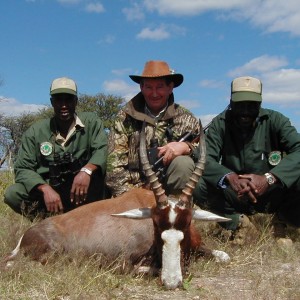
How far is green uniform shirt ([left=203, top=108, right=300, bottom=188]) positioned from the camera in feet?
20.1

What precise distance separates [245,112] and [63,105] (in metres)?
2.28

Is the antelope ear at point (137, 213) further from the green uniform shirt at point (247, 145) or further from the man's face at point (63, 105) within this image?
the man's face at point (63, 105)

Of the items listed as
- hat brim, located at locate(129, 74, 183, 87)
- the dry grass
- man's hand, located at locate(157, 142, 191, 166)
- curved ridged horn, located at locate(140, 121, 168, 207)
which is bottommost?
the dry grass

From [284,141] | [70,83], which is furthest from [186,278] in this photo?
[70,83]

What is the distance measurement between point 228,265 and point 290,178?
1.22 m

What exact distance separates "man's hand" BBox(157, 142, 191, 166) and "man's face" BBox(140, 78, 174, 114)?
63cm

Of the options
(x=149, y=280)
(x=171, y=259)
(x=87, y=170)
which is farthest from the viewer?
(x=87, y=170)

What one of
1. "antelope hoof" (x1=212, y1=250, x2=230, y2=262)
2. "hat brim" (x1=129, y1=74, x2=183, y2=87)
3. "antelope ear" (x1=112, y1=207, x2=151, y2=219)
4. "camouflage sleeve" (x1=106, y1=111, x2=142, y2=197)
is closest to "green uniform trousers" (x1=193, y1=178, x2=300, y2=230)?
"antelope hoof" (x1=212, y1=250, x2=230, y2=262)

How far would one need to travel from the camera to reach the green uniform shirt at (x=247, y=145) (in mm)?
6133

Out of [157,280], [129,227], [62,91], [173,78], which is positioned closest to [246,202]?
[129,227]

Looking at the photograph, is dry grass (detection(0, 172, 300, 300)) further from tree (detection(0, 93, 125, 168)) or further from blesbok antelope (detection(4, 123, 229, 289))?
tree (detection(0, 93, 125, 168))

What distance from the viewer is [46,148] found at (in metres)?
6.91

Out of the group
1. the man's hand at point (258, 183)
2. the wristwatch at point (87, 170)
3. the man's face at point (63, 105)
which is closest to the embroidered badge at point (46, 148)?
the man's face at point (63, 105)

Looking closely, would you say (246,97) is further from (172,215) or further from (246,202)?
(172,215)
